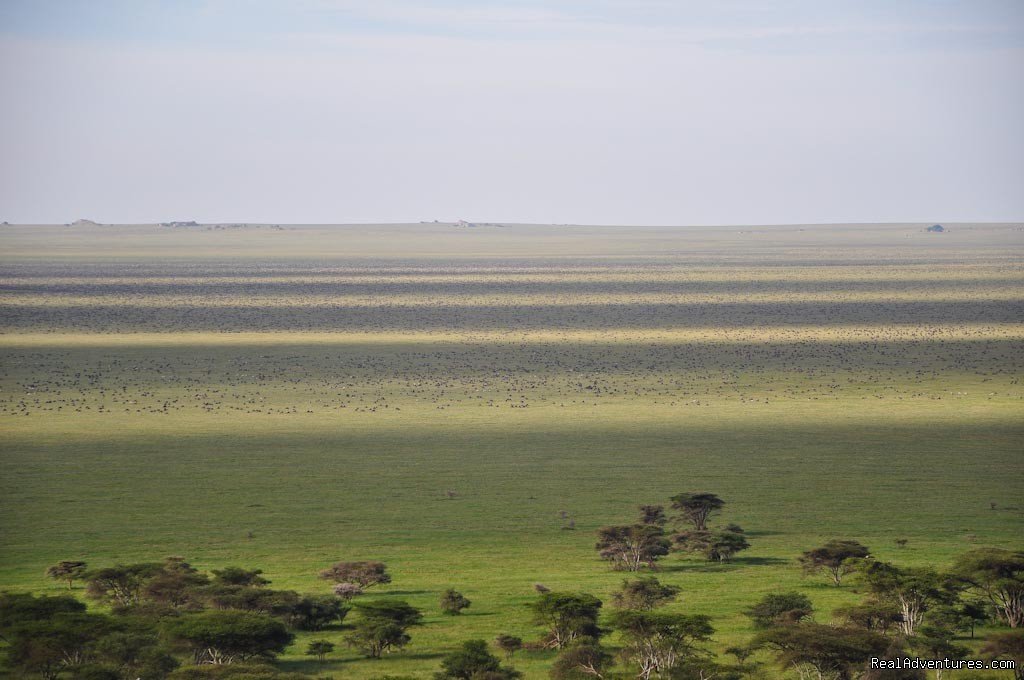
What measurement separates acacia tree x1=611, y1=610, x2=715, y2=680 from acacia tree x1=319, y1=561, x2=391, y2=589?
681cm

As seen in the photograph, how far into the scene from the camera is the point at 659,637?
18.6m

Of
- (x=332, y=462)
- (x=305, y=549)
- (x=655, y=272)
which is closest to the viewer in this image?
(x=305, y=549)

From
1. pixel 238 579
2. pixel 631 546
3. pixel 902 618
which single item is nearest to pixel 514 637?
pixel 238 579

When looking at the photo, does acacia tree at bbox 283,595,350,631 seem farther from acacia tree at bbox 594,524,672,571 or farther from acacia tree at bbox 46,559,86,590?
acacia tree at bbox 594,524,672,571

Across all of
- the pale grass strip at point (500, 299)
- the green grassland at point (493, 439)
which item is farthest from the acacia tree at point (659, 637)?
the pale grass strip at point (500, 299)

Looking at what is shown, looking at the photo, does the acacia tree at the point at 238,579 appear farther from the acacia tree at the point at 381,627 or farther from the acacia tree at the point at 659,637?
the acacia tree at the point at 659,637

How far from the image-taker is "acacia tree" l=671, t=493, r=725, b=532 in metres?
29.4

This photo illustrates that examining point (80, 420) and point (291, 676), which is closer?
point (291, 676)

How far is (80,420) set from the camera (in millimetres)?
45281

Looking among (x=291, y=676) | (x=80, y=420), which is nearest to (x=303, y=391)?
(x=80, y=420)

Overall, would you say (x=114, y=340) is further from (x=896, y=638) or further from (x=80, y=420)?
(x=896, y=638)

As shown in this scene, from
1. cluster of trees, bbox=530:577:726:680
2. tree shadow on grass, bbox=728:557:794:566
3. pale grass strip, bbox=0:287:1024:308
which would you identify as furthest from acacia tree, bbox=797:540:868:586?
pale grass strip, bbox=0:287:1024:308

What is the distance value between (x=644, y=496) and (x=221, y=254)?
167 m

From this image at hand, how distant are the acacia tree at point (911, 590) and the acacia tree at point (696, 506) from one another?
782 centimetres
